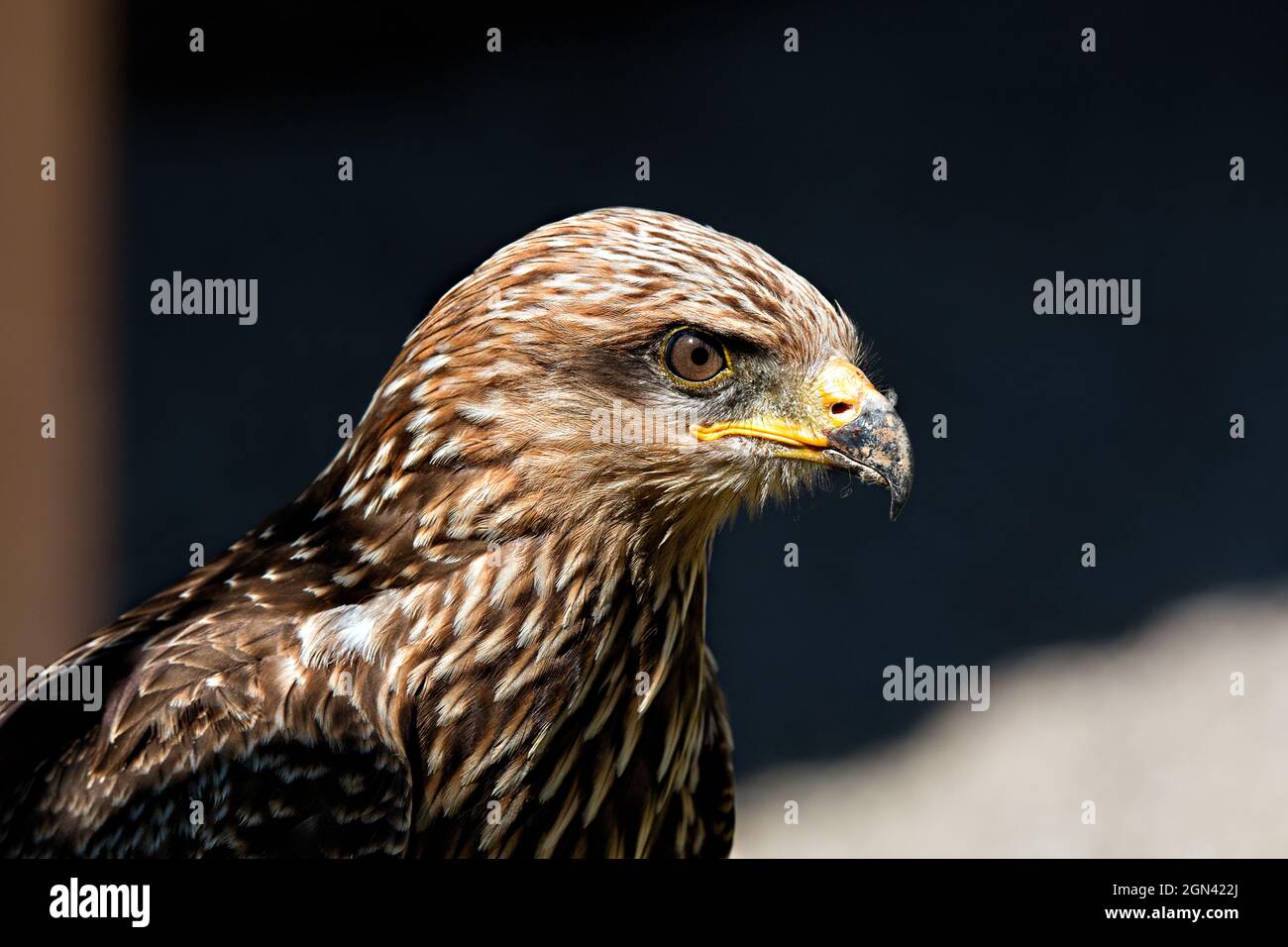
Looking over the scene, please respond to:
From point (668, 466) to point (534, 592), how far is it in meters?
0.37

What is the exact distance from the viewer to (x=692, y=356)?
2.85m

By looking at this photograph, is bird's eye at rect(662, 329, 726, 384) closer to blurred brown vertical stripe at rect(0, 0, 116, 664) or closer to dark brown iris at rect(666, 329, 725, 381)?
dark brown iris at rect(666, 329, 725, 381)

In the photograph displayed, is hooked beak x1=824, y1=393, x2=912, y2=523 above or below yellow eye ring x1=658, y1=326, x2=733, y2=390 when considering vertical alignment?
below

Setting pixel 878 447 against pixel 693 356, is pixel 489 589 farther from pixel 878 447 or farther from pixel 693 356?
pixel 878 447

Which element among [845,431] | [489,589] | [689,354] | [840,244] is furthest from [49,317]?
[840,244]

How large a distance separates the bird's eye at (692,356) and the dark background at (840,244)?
12.4ft

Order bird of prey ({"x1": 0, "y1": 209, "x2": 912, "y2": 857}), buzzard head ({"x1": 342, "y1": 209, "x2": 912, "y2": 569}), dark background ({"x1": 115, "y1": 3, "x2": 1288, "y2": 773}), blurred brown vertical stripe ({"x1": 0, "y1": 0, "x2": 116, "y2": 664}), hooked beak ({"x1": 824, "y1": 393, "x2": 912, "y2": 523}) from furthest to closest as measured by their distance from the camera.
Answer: dark background ({"x1": 115, "y1": 3, "x2": 1288, "y2": 773})
blurred brown vertical stripe ({"x1": 0, "y1": 0, "x2": 116, "y2": 664})
hooked beak ({"x1": 824, "y1": 393, "x2": 912, "y2": 523})
buzzard head ({"x1": 342, "y1": 209, "x2": 912, "y2": 569})
bird of prey ({"x1": 0, "y1": 209, "x2": 912, "y2": 857})

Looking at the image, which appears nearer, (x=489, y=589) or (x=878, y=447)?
(x=489, y=589)

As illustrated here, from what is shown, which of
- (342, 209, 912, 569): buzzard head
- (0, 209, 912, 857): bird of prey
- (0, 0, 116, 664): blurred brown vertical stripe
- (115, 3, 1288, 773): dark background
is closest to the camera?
(0, 209, 912, 857): bird of prey

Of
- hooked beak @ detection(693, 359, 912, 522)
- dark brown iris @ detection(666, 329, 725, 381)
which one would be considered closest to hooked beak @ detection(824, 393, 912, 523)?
hooked beak @ detection(693, 359, 912, 522)

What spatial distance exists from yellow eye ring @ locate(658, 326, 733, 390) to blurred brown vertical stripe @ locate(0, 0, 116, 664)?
3.48 meters

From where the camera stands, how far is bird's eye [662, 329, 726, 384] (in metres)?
2.84

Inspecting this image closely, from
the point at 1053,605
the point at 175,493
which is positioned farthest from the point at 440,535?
the point at 175,493

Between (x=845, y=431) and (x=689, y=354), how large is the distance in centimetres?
38
